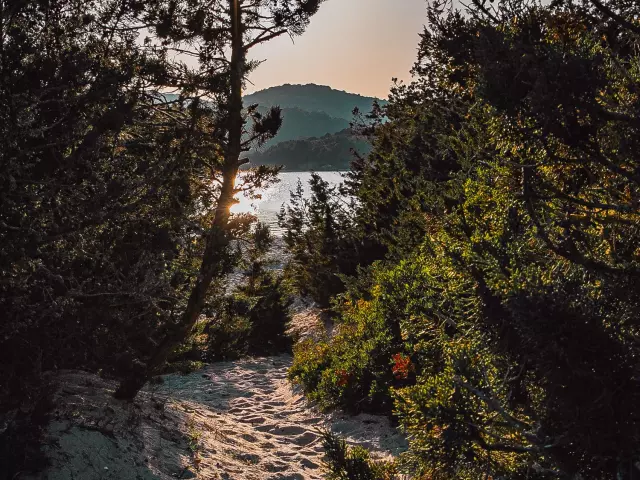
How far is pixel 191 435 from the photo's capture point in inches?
233

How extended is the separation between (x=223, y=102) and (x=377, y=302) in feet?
14.2

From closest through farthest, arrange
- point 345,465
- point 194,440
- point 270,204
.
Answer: point 345,465 → point 194,440 → point 270,204

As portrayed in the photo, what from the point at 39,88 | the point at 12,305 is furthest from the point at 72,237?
the point at 39,88

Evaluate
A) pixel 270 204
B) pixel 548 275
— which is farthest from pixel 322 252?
pixel 270 204

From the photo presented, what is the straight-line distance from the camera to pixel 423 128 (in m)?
13.4

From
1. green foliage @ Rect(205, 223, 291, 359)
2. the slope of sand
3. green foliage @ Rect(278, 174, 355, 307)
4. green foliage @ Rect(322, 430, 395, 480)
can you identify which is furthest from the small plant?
green foliage @ Rect(278, 174, 355, 307)

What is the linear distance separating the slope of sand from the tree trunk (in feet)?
2.18

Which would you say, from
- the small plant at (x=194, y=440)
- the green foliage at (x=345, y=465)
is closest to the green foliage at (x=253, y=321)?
the small plant at (x=194, y=440)

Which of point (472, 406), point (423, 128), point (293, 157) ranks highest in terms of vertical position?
point (293, 157)

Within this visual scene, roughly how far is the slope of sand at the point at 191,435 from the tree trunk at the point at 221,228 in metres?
0.67

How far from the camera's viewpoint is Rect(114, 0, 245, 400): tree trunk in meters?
6.28

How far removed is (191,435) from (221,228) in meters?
2.65

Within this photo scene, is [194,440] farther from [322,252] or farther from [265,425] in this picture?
[322,252]

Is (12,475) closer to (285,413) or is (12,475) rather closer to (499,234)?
(499,234)
